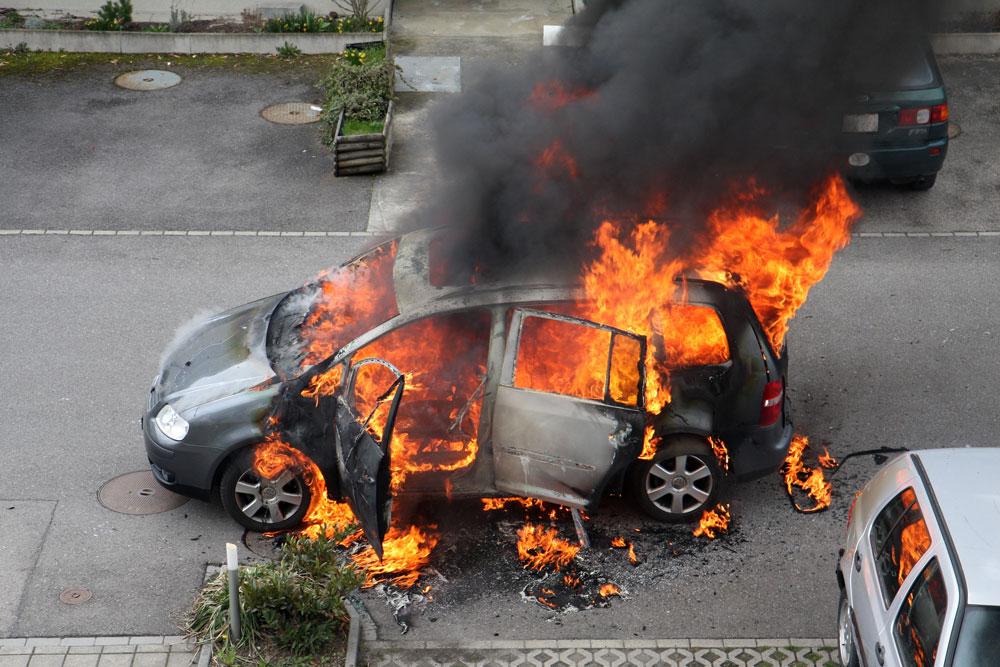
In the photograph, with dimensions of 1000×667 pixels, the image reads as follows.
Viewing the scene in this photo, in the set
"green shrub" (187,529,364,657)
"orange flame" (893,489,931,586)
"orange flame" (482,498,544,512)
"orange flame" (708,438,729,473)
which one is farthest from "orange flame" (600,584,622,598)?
"orange flame" (893,489,931,586)

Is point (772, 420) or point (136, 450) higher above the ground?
point (772, 420)

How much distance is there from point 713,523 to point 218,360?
11.7 ft

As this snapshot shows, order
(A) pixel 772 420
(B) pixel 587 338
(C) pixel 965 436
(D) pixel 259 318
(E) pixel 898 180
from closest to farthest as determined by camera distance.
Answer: (B) pixel 587 338 → (A) pixel 772 420 → (D) pixel 259 318 → (C) pixel 965 436 → (E) pixel 898 180

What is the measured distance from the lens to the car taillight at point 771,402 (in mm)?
6887

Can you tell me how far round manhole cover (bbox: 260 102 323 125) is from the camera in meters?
13.3

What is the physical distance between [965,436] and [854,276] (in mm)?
2523

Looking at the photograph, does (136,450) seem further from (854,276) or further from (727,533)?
(854,276)

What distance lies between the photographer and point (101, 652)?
5957mm

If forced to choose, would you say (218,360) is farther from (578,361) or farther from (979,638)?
(979,638)

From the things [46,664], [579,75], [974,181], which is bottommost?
[46,664]

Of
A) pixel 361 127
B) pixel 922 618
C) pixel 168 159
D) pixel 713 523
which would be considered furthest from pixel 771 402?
pixel 168 159

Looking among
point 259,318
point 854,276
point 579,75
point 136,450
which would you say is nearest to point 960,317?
point 854,276

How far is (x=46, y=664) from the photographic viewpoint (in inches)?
A: 230

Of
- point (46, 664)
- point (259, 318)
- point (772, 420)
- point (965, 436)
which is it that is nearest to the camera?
point (46, 664)
